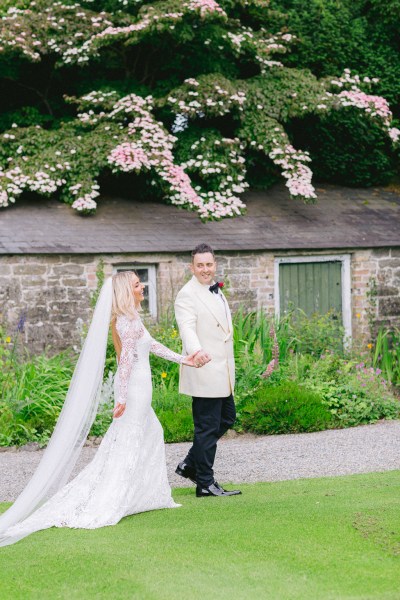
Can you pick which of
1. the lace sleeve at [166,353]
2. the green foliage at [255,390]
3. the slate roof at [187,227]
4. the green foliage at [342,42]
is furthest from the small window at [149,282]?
the lace sleeve at [166,353]

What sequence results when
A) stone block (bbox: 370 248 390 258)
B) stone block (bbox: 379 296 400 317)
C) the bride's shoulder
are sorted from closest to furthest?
the bride's shoulder
stone block (bbox: 370 248 390 258)
stone block (bbox: 379 296 400 317)

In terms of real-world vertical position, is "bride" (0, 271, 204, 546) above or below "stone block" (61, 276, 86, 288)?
below

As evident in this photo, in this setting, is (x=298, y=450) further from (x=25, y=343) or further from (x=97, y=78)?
(x=97, y=78)

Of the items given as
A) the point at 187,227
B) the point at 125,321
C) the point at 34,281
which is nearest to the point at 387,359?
the point at 187,227

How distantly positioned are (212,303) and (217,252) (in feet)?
24.1

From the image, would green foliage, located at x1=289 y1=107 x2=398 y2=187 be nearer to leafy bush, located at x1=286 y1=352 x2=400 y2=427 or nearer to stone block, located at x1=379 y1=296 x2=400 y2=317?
stone block, located at x1=379 y1=296 x2=400 y2=317

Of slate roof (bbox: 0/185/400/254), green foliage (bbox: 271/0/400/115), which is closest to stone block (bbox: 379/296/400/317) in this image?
slate roof (bbox: 0/185/400/254)

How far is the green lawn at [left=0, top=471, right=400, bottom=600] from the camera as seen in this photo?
16.7 feet

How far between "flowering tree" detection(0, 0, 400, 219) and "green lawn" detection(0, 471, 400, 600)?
29.4 feet

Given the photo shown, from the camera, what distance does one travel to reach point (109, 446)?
696cm

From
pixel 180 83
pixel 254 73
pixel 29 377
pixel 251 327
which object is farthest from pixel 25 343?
pixel 254 73

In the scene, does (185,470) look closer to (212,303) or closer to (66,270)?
(212,303)

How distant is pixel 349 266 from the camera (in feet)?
52.2

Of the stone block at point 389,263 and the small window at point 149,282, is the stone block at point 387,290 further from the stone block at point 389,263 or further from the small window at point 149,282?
the small window at point 149,282
